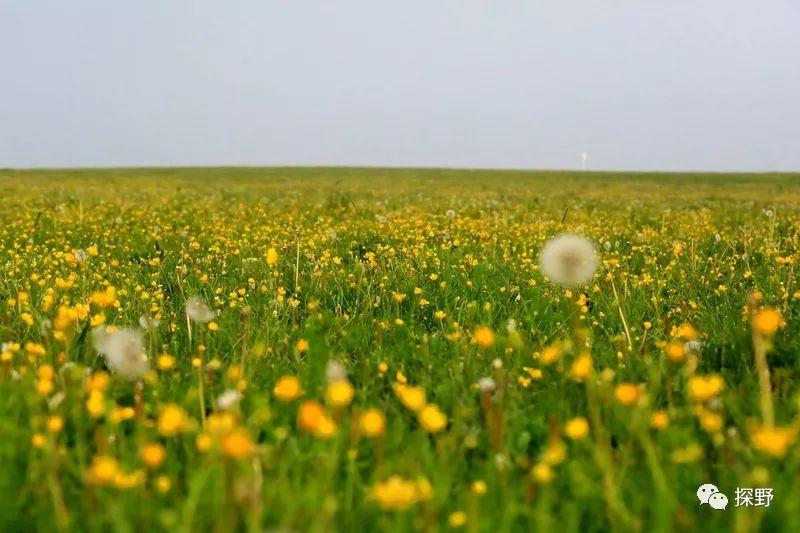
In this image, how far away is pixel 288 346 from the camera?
3.73 meters

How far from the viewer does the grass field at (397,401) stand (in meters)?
1.95

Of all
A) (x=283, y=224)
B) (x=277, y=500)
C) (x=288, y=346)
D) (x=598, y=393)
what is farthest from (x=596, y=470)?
(x=283, y=224)

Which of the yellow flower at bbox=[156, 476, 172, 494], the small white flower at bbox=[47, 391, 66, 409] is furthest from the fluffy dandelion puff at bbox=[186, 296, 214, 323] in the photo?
the yellow flower at bbox=[156, 476, 172, 494]

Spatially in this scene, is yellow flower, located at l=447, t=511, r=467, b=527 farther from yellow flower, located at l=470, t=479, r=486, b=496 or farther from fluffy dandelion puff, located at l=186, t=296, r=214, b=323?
fluffy dandelion puff, located at l=186, t=296, r=214, b=323

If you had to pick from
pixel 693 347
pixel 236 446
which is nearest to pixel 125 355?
pixel 236 446

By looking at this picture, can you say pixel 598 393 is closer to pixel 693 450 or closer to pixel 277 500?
pixel 693 450

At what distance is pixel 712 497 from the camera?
7.09 ft

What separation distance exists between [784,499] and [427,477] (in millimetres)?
1018

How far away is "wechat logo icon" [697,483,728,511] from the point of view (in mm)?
2127

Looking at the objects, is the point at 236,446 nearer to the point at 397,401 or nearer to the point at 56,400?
the point at 56,400

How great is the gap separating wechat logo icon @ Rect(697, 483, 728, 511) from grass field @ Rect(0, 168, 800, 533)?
0.08ft

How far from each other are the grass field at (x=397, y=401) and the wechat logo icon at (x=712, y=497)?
0.02 metres

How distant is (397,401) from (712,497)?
1.30 meters

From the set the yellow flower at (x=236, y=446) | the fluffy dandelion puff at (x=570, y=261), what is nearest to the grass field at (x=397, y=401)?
the yellow flower at (x=236, y=446)
